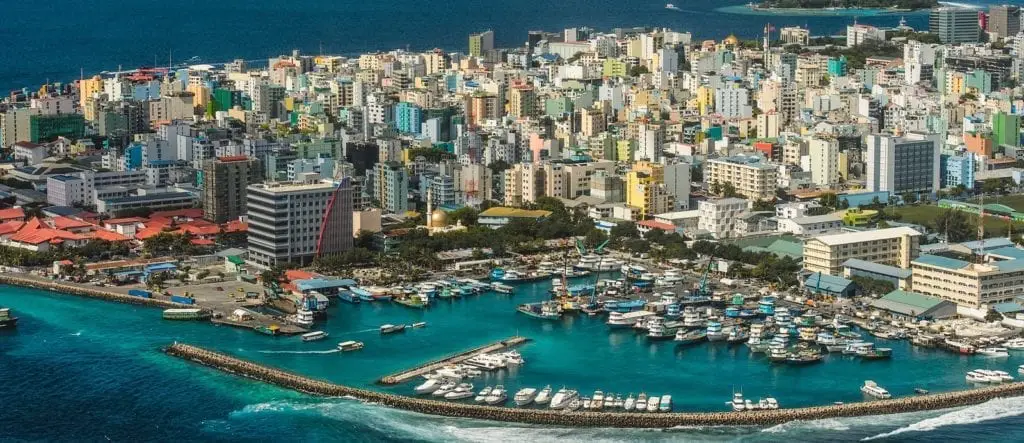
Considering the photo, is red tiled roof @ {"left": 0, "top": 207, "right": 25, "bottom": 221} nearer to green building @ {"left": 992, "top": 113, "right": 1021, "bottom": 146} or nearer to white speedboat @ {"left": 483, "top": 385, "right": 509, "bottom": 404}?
white speedboat @ {"left": 483, "top": 385, "right": 509, "bottom": 404}

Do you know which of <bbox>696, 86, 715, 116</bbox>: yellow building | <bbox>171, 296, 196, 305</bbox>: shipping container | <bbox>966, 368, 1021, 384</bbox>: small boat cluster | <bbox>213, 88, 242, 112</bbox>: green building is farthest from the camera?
<bbox>213, 88, 242, 112</bbox>: green building

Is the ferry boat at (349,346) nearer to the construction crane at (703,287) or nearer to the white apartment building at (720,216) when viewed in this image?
the construction crane at (703,287)

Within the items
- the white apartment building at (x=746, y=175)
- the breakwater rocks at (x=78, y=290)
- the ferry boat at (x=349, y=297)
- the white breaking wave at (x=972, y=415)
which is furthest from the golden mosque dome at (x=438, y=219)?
the white breaking wave at (x=972, y=415)

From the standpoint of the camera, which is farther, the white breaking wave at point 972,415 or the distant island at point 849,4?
the distant island at point 849,4

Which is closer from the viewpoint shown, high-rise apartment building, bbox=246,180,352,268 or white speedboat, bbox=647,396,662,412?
white speedboat, bbox=647,396,662,412

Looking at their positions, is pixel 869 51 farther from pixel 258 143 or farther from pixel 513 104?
pixel 258 143

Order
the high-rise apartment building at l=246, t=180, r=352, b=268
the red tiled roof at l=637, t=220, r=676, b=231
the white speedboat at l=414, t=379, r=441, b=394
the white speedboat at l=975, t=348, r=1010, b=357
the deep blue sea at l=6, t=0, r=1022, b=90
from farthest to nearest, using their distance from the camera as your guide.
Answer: the deep blue sea at l=6, t=0, r=1022, b=90 → the red tiled roof at l=637, t=220, r=676, b=231 → the high-rise apartment building at l=246, t=180, r=352, b=268 → the white speedboat at l=975, t=348, r=1010, b=357 → the white speedboat at l=414, t=379, r=441, b=394

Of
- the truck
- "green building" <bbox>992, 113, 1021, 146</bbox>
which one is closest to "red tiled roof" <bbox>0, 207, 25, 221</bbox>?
the truck
